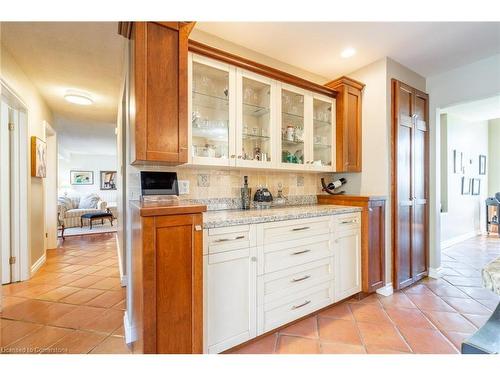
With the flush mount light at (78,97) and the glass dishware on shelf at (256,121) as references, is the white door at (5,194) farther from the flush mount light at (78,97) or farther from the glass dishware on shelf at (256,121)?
the glass dishware on shelf at (256,121)

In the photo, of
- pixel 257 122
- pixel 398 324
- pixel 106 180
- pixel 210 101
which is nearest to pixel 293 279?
pixel 398 324

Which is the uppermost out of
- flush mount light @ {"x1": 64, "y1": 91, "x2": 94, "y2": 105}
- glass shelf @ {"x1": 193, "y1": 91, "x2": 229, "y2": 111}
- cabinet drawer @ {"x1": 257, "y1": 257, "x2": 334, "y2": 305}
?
flush mount light @ {"x1": 64, "y1": 91, "x2": 94, "y2": 105}

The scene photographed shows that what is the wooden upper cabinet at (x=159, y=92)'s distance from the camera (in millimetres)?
1393

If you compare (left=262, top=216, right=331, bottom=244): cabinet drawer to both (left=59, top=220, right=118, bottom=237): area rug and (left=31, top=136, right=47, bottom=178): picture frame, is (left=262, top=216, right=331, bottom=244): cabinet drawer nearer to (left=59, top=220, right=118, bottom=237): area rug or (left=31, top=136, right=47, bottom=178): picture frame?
(left=31, top=136, right=47, bottom=178): picture frame

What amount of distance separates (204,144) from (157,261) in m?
1.09

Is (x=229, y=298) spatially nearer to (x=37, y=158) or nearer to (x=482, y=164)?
(x=37, y=158)

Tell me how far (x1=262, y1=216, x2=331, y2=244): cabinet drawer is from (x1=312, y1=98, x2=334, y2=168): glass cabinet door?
0.81 metres

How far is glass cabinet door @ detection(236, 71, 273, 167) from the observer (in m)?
2.13

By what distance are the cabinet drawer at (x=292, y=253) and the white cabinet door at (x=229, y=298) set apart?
10 cm

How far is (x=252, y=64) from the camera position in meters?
1.99

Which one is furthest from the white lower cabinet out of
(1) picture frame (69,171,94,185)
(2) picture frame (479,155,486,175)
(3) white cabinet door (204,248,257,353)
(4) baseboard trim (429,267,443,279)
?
(1) picture frame (69,171,94,185)

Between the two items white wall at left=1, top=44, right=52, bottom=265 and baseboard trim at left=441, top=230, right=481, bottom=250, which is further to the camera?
baseboard trim at left=441, top=230, right=481, bottom=250
